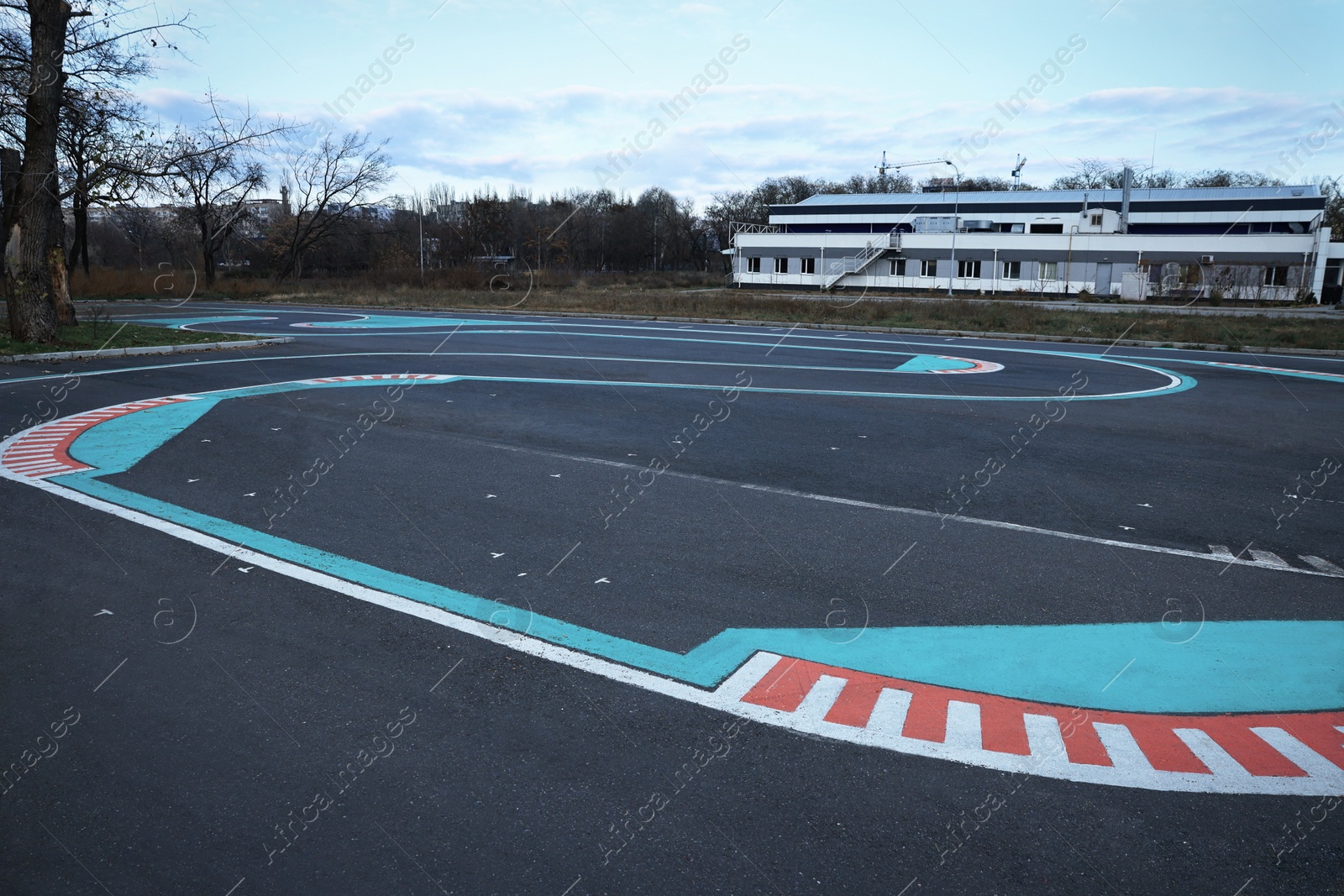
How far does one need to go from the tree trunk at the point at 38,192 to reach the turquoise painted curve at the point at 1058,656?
1764 cm

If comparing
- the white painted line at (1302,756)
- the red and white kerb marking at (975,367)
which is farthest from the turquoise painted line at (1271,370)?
the white painted line at (1302,756)

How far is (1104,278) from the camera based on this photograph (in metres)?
61.2

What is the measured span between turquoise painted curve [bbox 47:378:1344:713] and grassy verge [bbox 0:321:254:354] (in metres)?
16.9

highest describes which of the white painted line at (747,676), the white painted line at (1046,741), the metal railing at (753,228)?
the metal railing at (753,228)

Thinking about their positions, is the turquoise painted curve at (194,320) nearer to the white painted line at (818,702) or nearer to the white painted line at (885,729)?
the white painted line at (885,729)

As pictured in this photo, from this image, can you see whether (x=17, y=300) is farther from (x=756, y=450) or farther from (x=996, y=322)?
(x=996, y=322)

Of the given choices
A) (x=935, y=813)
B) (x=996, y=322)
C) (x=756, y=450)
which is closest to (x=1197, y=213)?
(x=996, y=322)

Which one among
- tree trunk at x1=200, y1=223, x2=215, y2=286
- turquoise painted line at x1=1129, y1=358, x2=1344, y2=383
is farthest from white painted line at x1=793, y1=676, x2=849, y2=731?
tree trunk at x1=200, y1=223, x2=215, y2=286

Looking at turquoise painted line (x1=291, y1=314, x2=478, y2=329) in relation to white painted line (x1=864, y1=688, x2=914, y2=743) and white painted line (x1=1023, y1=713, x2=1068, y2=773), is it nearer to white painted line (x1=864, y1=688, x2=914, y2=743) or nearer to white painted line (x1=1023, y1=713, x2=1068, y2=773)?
white painted line (x1=864, y1=688, x2=914, y2=743)

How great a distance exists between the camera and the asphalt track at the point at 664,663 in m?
3.33

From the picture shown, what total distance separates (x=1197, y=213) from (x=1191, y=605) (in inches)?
3188

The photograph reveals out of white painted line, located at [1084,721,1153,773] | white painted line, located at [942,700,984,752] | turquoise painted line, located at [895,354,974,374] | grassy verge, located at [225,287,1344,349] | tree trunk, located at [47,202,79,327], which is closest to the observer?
white painted line, located at [1084,721,1153,773]

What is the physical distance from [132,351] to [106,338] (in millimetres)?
1879

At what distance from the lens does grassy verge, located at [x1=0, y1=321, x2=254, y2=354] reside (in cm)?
1856
